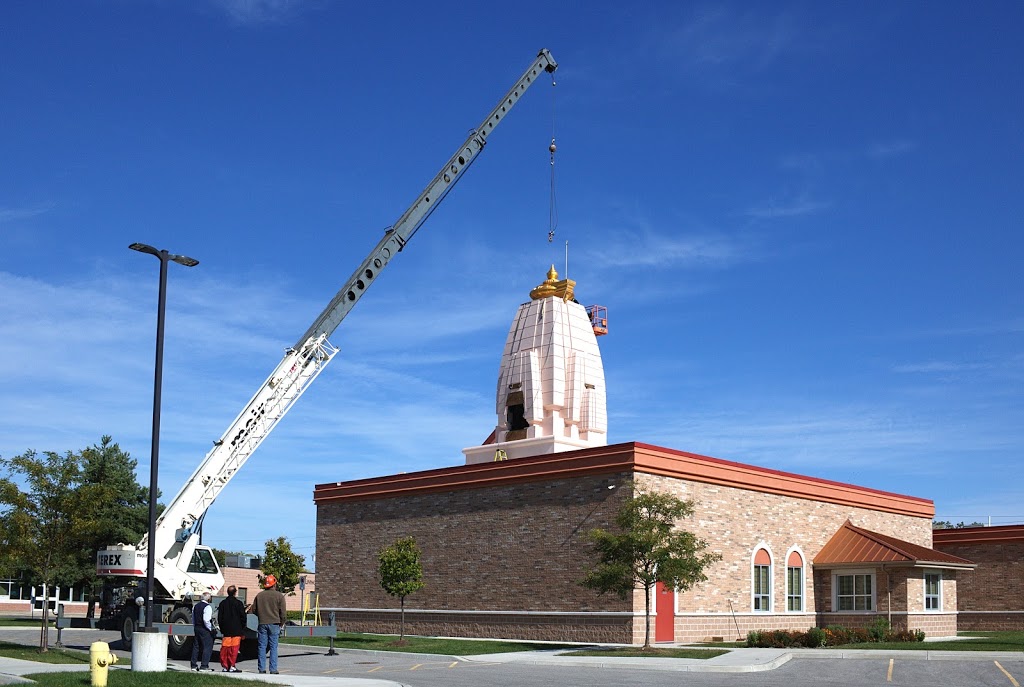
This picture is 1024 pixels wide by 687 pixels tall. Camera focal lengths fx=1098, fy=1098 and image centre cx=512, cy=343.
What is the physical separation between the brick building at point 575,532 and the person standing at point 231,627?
49.1 ft

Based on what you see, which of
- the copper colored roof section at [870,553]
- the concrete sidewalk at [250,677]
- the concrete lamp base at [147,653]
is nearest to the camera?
the concrete sidewalk at [250,677]

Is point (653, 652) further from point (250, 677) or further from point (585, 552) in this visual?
point (250, 677)

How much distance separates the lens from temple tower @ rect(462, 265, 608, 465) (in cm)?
4525

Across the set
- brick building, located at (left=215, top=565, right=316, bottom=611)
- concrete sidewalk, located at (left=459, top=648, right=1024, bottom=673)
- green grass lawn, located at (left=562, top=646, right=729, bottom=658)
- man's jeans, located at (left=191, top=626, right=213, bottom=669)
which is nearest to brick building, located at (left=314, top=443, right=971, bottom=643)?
green grass lawn, located at (left=562, top=646, right=729, bottom=658)

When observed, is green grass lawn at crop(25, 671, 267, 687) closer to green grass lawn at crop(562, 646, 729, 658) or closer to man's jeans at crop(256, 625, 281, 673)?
man's jeans at crop(256, 625, 281, 673)

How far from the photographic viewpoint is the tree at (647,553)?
31.1 metres

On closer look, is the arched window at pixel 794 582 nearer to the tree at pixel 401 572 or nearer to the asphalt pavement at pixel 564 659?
the asphalt pavement at pixel 564 659

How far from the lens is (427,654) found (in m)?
30.6

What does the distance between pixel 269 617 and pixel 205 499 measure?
12.5m

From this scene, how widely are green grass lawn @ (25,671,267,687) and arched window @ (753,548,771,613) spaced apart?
2290 centimetres

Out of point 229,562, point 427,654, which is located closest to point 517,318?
A: point 427,654

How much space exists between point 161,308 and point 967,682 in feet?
58.8

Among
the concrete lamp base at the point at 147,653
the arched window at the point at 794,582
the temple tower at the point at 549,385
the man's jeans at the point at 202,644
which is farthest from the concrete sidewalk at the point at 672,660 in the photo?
the temple tower at the point at 549,385

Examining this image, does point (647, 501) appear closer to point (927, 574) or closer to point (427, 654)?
point (427, 654)
